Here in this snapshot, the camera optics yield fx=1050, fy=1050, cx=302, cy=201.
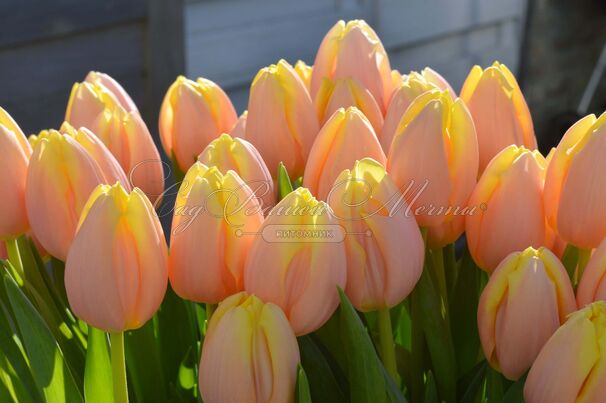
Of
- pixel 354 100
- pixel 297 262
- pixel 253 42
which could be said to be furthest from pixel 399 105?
pixel 253 42

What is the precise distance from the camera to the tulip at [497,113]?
549mm

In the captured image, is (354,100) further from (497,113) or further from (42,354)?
(42,354)

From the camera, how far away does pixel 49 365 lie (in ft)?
1.57

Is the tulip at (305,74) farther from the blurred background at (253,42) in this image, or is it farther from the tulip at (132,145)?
the blurred background at (253,42)

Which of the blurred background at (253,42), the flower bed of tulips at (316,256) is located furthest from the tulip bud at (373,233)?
the blurred background at (253,42)

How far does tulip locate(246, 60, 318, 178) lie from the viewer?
22.1 inches

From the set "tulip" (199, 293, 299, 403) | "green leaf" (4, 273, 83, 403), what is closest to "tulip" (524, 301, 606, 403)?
"tulip" (199, 293, 299, 403)

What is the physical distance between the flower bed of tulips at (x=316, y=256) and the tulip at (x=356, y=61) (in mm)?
24

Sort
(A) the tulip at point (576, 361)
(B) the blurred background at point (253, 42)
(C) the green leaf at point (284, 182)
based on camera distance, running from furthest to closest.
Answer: (B) the blurred background at point (253, 42) → (C) the green leaf at point (284, 182) → (A) the tulip at point (576, 361)

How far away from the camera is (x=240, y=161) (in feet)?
1.64

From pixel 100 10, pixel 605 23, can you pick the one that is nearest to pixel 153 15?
pixel 100 10

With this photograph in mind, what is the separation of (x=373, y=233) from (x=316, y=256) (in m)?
0.03

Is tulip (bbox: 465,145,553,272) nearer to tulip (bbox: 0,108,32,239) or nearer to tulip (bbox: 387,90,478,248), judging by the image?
tulip (bbox: 387,90,478,248)

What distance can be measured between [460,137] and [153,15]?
4.79 feet
